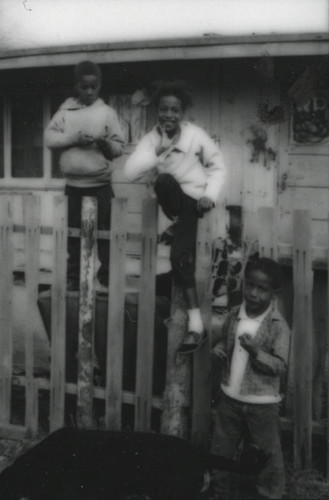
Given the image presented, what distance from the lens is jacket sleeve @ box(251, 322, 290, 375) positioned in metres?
2.74

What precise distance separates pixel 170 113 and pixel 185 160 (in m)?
0.36

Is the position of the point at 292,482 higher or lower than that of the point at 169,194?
lower

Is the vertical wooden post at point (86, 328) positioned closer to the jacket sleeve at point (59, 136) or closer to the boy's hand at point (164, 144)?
the boy's hand at point (164, 144)

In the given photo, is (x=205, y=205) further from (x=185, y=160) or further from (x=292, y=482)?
(x=292, y=482)

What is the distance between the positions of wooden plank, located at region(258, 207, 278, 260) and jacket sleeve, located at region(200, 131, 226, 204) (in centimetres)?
40

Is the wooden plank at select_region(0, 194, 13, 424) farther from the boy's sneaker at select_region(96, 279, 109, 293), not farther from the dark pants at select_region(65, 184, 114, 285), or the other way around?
the boy's sneaker at select_region(96, 279, 109, 293)

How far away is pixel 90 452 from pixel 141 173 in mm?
1959

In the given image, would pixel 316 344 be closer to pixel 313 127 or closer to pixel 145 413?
pixel 145 413

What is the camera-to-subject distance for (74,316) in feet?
11.9

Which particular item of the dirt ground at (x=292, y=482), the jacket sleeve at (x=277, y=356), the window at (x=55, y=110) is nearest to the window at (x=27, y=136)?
the window at (x=55, y=110)

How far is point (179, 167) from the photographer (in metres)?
3.78

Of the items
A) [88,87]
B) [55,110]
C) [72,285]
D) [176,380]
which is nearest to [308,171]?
[88,87]

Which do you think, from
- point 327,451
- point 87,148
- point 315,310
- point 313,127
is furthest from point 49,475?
point 313,127

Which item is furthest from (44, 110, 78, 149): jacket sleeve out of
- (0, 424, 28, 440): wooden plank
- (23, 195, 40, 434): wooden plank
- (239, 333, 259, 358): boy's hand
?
(239, 333, 259, 358): boy's hand
